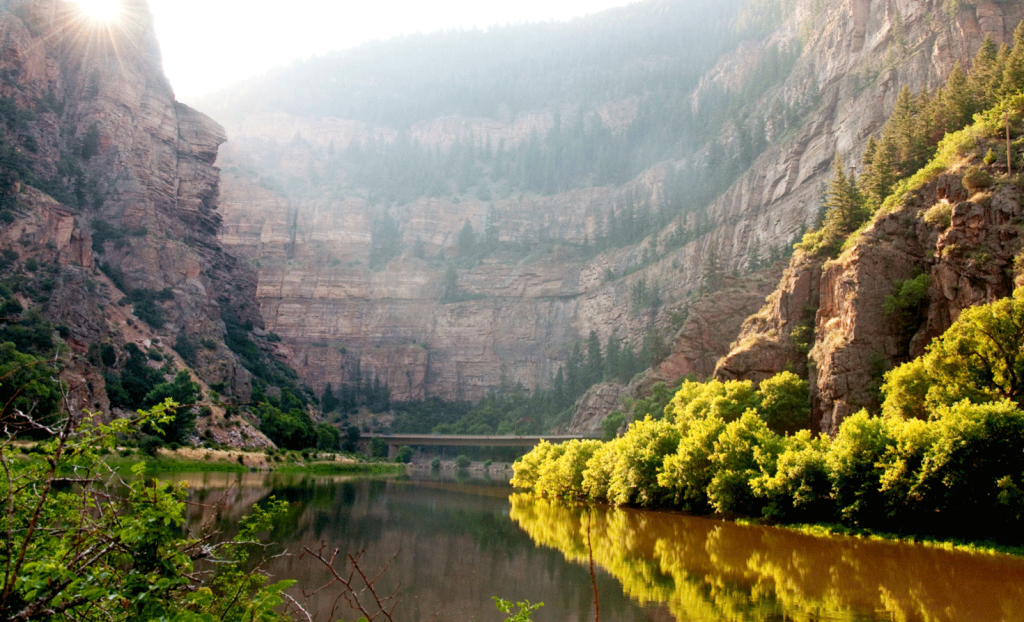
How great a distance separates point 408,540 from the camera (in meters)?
24.3

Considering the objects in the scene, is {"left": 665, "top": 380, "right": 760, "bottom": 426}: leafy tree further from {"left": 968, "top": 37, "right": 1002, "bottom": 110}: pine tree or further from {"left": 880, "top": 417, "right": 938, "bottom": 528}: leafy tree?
{"left": 968, "top": 37, "right": 1002, "bottom": 110}: pine tree

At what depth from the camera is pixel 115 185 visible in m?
89.4

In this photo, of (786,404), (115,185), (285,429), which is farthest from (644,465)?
(115,185)

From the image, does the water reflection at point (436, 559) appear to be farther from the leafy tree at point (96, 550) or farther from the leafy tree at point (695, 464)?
the leafy tree at point (695, 464)

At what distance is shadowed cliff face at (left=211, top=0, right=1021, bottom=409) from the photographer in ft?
294

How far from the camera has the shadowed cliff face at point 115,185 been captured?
235ft

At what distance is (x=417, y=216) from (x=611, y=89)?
2881 inches


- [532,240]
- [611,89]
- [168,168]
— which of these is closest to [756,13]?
[611,89]

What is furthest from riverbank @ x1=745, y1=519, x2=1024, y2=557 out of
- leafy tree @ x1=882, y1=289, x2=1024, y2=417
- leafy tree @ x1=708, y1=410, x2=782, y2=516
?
leafy tree @ x1=882, y1=289, x2=1024, y2=417

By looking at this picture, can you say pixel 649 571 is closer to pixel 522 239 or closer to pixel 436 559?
pixel 436 559

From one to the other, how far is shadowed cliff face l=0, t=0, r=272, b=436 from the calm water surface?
54413 millimetres

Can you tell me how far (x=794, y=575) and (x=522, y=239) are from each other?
142049mm

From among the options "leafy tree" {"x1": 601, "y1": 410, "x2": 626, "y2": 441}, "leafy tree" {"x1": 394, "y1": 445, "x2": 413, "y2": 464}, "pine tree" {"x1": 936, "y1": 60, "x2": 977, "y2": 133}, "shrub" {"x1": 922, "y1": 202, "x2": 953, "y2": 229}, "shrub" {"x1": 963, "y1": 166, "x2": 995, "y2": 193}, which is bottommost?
"leafy tree" {"x1": 394, "y1": 445, "x2": 413, "y2": 464}

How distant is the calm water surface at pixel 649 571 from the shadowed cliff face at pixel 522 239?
5300 centimetres
